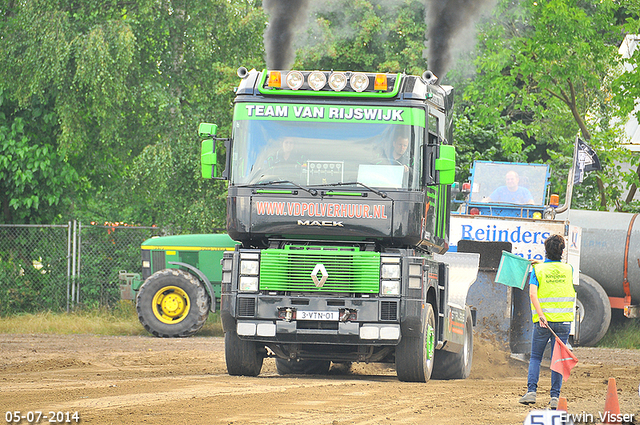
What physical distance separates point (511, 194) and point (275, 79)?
9.26 metres

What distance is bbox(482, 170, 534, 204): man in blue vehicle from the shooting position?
18.8 metres

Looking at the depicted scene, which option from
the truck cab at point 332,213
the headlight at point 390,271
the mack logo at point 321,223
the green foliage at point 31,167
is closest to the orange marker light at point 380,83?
the truck cab at point 332,213

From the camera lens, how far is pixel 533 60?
2186 cm

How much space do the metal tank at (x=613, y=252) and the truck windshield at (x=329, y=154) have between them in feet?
31.6

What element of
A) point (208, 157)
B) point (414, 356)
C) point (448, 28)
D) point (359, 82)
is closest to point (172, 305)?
point (448, 28)

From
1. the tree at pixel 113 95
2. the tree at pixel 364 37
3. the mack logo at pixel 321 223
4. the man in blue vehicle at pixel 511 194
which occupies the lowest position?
the mack logo at pixel 321 223

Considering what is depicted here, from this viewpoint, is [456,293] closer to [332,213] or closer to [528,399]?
[332,213]

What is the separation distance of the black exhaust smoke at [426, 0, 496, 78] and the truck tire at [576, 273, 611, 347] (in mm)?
5149

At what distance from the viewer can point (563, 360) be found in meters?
9.17

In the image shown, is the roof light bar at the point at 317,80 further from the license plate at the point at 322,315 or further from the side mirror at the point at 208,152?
the license plate at the point at 322,315

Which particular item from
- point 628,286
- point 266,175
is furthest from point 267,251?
point 628,286

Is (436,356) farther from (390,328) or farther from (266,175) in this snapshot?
(266,175)

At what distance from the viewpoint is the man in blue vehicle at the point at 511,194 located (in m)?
18.8

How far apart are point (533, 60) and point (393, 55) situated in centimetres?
356
